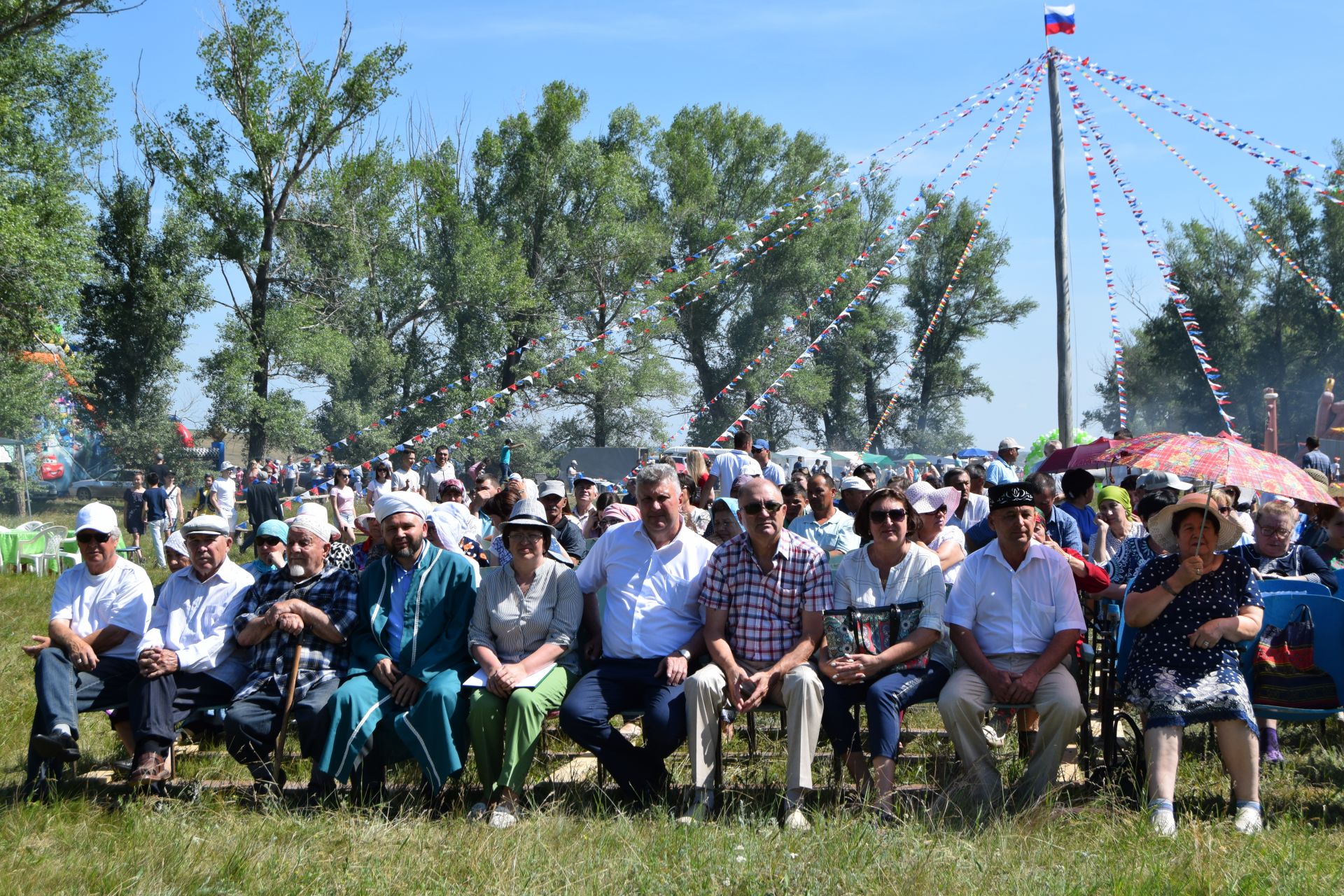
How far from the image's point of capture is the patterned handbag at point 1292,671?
484 cm

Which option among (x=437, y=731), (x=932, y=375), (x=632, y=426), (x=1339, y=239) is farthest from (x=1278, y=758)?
(x=932, y=375)

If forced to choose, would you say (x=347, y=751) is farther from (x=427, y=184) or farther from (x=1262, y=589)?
(x=427, y=184)

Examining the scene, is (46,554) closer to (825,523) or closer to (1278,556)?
(825,523)

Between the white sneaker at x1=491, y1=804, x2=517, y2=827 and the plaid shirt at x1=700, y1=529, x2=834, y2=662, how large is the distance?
1.21 m

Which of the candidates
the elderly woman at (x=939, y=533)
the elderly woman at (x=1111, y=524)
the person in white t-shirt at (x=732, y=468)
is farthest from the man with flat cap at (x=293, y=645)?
the person in white t-shirt at (x=732, y=468)

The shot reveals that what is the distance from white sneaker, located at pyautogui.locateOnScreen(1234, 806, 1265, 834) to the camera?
428 centimetres

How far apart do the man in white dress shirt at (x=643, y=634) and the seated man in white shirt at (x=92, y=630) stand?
217 cm

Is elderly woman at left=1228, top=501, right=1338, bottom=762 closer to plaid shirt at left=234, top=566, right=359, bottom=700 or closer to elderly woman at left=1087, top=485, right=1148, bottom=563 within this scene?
elderly woman at left=1087, top=485, right=1148, bottom=563

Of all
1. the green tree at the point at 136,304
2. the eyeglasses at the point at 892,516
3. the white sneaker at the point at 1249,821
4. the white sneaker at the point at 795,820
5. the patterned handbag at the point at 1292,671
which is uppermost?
the green tree at the point at 136,304

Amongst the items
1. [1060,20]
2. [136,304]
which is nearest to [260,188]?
[136,304]

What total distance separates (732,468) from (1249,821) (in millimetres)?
6055

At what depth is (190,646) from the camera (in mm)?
5285

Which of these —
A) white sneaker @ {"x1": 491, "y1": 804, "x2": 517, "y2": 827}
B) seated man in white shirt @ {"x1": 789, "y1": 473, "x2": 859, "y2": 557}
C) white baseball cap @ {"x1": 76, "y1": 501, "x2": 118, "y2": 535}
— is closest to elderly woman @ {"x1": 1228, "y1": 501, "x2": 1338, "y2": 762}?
seated man in white shirt @ {"x1": 789, "y1": 473, "x2": 859, "y2": 557}

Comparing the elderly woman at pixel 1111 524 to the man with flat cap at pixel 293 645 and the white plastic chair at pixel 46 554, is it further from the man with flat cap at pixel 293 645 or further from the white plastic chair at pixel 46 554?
the white plastic chair at pixel 46 554
